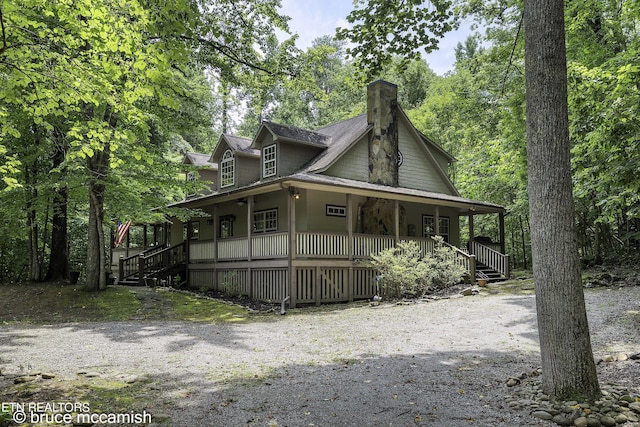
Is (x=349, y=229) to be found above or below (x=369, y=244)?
above

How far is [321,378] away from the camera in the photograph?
5734mm

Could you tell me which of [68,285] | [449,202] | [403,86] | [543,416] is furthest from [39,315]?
[403,86]

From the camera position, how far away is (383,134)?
64.0 ft

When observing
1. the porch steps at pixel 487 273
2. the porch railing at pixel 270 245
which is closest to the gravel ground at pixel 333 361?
the porch railing at pixel 270 245

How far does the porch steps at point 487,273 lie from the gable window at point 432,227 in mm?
2517

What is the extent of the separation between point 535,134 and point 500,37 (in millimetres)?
16453

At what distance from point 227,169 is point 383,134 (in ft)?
23.4

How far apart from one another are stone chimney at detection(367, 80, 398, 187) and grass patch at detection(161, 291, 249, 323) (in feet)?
27.2

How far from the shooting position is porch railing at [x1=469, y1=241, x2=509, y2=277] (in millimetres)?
18578

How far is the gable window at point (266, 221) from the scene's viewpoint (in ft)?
61.0

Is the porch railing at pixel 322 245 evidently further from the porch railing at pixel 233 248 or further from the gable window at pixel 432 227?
the gable window at pixel 432 227

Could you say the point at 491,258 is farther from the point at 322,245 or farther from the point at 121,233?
the point at 121,233

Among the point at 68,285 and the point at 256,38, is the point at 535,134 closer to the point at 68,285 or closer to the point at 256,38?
the point at 256,38

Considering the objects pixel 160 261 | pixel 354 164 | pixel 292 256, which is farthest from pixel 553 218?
pixel 160 261
